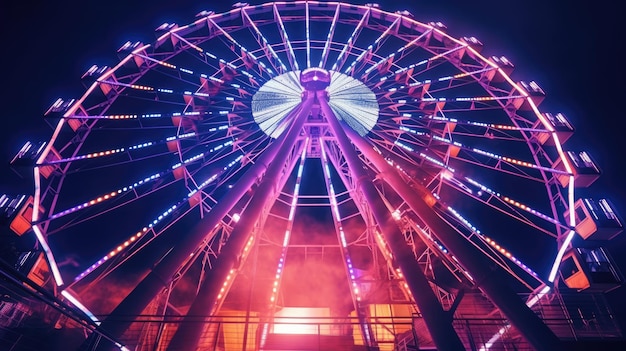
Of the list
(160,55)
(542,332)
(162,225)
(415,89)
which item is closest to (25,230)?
(162,225)

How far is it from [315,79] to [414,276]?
9.50m

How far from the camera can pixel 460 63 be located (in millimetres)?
16797

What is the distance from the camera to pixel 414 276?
7.45m

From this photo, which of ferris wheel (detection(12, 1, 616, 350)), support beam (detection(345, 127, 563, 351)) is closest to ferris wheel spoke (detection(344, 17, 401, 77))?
ferris wheel (detection(12, 1, 616, 350))

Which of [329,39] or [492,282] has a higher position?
[329,39]

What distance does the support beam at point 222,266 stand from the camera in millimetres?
6476

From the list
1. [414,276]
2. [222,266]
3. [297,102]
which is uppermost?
[297,102]

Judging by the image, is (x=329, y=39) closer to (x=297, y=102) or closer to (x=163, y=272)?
(x=297, y=102)

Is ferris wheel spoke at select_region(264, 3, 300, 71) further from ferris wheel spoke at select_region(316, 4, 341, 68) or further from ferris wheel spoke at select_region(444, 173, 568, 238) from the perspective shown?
ferris wheel spoke at select_region(444, 173, 568, 238)

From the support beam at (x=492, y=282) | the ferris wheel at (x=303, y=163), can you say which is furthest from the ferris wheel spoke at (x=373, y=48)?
the support beam at (x=492, y=282)

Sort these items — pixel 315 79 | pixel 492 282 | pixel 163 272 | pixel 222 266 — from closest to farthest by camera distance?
pixel 492 282, pixel 163 272, pixel 222 266, pixel 315 79

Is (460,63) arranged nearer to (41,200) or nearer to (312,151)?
(312,151)

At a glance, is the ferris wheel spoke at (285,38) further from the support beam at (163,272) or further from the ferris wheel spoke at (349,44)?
the support beam at (163,272)

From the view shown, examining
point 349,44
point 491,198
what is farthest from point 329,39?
point 491,198
